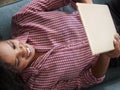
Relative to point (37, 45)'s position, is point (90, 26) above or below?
above

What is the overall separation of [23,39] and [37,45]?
7 centimetres

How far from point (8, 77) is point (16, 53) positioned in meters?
0.12

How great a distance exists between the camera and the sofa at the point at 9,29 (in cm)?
126

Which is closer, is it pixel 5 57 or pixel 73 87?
pixel 5 57

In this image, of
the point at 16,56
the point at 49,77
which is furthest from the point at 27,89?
the point at 16,56

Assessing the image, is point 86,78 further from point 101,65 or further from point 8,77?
point 8,77

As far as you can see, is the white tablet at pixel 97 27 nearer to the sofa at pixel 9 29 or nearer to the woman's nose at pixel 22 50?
the woman's nose at pixel 22 50

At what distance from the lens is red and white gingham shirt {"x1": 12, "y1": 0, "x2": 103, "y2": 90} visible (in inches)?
45.1

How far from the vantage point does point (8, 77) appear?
3.50 feet

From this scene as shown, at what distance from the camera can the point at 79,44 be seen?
1.20 meters

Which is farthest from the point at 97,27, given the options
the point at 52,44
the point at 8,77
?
the point at 8,77

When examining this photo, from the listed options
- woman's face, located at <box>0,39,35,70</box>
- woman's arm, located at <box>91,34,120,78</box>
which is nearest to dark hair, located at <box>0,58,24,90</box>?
woman's face, located at <box>0,39,35,70</box>

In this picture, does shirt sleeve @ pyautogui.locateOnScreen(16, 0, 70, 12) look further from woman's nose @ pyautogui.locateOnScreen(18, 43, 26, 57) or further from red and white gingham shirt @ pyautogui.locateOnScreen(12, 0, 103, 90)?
woman's nose @ pyautogui.locateOnScreen(18, 43, 26, 57)

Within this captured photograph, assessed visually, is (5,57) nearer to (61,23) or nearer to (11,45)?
(11,45)
